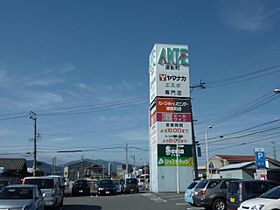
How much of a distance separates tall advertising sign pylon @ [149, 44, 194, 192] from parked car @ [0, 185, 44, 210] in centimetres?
2688

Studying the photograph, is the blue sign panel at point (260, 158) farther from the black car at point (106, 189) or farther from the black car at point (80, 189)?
the black car at point (80, 189)

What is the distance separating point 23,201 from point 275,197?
8597mm

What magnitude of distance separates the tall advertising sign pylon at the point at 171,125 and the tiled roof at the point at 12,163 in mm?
31653

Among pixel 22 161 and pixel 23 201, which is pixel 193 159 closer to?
pixel 23 201

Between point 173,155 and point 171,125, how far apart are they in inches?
123

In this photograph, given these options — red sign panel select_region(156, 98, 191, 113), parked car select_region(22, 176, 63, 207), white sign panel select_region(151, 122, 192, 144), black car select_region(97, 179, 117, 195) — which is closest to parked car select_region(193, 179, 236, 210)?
parked car select_region(22, 176, 63, 207)

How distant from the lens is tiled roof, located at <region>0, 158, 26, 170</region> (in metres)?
67.4

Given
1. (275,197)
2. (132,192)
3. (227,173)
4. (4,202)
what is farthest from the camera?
(227,173)

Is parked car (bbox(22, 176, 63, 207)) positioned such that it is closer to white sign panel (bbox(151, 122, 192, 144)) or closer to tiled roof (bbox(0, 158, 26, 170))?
white sign panel (bbox(151, 122, 192, 144))

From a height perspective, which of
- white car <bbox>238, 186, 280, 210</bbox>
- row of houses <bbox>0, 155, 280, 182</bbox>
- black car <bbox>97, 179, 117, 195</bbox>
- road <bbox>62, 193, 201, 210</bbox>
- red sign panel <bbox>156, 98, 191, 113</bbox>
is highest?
red sign panel <bbox>156, 98, 191, 113</bbox>

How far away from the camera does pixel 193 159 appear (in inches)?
1676

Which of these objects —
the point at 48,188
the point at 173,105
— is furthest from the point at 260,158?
the point at 173,105

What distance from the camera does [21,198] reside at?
1541 cm

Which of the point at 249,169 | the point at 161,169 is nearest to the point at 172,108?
the point at 161,169
